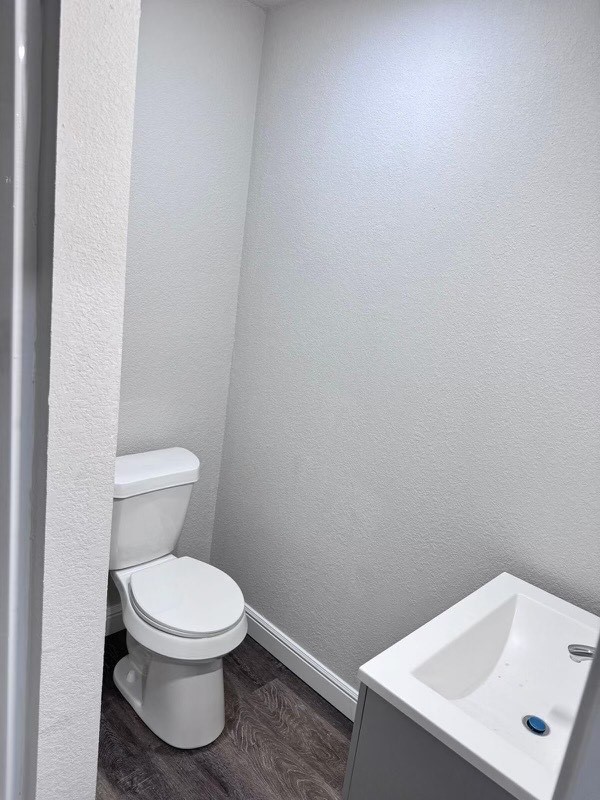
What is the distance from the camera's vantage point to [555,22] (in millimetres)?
1427

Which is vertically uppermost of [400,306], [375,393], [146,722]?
[400,306]

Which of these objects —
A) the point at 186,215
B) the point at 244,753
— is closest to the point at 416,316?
the point at 186,215

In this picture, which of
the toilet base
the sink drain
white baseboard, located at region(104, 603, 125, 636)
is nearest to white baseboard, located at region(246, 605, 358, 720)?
the toilet base

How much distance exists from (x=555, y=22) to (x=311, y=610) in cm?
194

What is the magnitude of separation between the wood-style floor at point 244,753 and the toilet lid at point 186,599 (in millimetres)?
414

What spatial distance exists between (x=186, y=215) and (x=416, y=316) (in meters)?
0.94

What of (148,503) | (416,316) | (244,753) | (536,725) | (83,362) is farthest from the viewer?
(148,503)

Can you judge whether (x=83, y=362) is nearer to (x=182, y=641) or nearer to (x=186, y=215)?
(x=182, y=641)

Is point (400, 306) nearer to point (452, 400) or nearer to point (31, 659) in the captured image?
point (452, 400)

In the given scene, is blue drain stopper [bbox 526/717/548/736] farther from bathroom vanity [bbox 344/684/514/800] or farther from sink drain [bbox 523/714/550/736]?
bathroom vanity [bbox 344/684/514/800]

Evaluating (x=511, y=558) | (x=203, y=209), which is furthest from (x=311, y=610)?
(x=203, y=209)

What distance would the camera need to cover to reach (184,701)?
1.89 meters

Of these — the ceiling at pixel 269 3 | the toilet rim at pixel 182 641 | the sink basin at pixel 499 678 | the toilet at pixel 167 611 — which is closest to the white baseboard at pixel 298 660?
the toilet at pixel 167 611

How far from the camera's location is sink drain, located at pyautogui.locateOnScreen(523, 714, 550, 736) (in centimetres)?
118
